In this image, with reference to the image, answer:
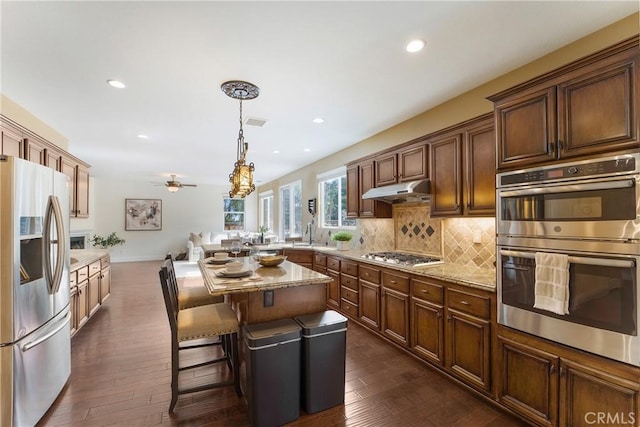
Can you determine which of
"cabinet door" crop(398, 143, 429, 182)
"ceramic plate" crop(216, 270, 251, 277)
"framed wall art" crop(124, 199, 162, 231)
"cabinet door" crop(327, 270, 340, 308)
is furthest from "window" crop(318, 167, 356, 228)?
"framed wall art" crop(124, 199, 162, 231)

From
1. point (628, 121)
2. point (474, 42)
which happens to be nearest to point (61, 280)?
point (474, 42)

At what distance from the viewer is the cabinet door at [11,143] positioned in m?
2.55

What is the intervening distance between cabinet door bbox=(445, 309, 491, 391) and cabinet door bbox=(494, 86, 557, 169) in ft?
4.17

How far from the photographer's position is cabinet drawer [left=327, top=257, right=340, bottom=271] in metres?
4.27

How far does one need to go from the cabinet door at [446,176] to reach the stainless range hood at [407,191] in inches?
4.2

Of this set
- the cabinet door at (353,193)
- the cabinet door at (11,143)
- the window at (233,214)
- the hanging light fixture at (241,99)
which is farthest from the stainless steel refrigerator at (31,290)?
the window at (233,214)

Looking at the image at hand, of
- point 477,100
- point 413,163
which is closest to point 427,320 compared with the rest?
point 413,163

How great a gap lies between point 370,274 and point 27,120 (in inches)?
181

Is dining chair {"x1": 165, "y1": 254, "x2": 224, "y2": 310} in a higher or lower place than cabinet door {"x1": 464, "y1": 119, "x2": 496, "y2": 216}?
lower

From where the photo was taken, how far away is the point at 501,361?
6.89 feet

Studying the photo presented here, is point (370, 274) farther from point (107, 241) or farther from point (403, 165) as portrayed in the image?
point (107, 241)

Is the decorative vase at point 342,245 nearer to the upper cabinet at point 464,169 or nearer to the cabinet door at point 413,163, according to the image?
the cabinet door at point 413,163

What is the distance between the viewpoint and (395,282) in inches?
122

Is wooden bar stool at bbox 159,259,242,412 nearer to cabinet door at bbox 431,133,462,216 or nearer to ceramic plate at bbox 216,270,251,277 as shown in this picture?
ceramic plate at bbox 216,270,251,277
